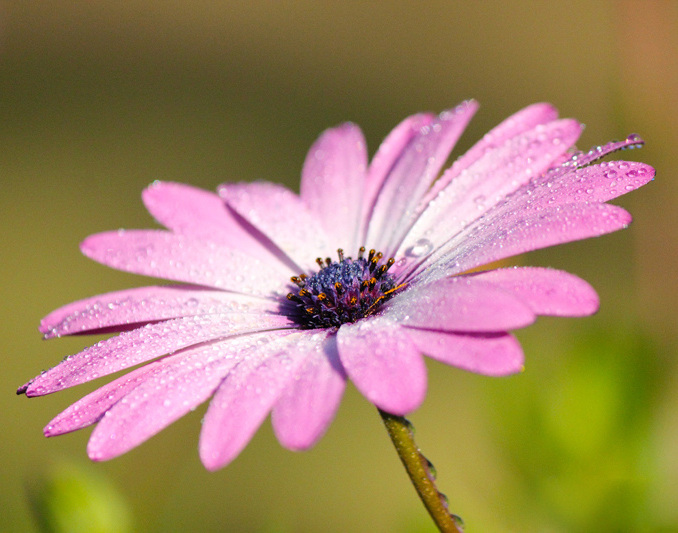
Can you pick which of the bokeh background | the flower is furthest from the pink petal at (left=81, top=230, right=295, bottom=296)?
the bokeh background

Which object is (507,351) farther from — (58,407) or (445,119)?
(58,407)

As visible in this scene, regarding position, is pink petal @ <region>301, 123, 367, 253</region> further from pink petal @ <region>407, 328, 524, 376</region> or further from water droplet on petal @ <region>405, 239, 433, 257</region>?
pink petal @ <region>407, 328, 524, 376</region>

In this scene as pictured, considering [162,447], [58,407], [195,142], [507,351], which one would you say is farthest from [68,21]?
[507,351]

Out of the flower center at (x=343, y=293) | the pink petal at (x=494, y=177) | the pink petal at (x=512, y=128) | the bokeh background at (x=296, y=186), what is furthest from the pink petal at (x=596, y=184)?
the bokeh background at (x=296, y=186)

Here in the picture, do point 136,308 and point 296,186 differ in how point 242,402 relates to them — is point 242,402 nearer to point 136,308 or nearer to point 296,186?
point 136,308

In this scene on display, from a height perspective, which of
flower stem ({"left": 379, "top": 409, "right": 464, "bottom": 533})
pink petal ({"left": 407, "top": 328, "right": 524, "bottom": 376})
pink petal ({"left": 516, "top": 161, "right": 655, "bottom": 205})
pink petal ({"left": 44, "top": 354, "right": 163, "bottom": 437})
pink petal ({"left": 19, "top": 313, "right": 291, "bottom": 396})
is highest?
pink petal ({"left": 19, "top": 313, "right": 291, "bottom": 396})

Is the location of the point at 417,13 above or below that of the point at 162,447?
above

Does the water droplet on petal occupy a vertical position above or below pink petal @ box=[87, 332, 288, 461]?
above
